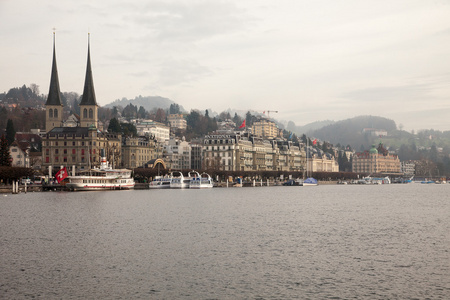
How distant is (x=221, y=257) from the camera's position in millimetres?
35750

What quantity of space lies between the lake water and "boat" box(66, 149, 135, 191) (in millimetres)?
57196

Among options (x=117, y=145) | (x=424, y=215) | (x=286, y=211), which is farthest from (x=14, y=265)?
(x=117, y=145)

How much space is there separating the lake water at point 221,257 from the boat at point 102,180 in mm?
57196

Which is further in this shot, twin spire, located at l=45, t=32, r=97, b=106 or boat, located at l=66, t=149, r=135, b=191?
twin spire, located at l=45, t=32, r=97, b=106

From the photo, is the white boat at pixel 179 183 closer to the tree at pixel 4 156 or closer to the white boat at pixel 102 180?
the white boat at pixel 102 180

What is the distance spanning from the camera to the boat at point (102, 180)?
116 m

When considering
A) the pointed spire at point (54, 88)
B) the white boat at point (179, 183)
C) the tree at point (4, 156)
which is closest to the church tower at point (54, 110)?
the pointed spire at point (54, 88)

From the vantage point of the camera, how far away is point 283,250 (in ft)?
126

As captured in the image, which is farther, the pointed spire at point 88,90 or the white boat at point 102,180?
the pointed spire at point 88,90

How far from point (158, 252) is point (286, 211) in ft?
111

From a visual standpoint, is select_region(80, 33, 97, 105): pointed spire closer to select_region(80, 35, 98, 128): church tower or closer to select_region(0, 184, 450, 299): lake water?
select_region(80, 35, 98, 128): church tower

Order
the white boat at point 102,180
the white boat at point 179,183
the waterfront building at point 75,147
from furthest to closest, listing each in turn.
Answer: the waterfront building at point 75,147
the white boat at point 179,183
the white boat at point 102,180

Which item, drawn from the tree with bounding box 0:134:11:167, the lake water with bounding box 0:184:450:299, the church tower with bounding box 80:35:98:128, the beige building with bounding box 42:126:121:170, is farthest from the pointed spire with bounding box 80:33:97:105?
the lake water with bounding box 0:184:450:299

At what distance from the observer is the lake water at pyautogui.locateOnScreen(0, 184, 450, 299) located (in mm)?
27641
